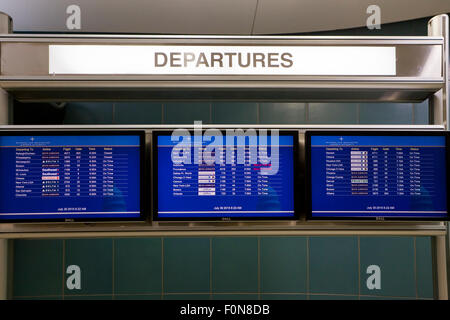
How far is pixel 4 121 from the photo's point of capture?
1.88 metres

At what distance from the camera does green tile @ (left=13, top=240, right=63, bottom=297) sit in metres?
3.52

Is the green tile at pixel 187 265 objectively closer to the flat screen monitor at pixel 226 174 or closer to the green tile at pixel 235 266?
the green tile at pixel 235 266

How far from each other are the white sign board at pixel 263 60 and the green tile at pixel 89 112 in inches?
73.7

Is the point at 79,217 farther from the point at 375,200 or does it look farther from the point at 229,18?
the point at 229,18

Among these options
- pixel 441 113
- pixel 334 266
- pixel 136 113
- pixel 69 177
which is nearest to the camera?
pixel 69 177

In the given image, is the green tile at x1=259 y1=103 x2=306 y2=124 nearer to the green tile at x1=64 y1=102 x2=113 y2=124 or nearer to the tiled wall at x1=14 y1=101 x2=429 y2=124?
the tiled wall at x1=14 y1=101 x2=429 y2=124

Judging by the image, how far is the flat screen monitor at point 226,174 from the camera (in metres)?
1.82

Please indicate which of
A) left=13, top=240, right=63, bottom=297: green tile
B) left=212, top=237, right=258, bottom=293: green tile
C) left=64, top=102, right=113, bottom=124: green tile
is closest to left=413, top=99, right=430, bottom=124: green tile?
left=212, top=237, right=258, bottom=293: green tile

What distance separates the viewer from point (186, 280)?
3539mm

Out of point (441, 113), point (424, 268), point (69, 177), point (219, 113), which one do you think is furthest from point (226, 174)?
Answer: point (424, 268)

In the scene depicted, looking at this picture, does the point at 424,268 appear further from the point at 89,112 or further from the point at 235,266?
the point at 89,112

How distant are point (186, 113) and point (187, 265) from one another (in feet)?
5.11

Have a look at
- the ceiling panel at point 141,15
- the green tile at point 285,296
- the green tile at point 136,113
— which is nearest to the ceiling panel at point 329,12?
the ceiling panel at point 141,15

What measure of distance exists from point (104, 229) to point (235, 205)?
0.71 m
